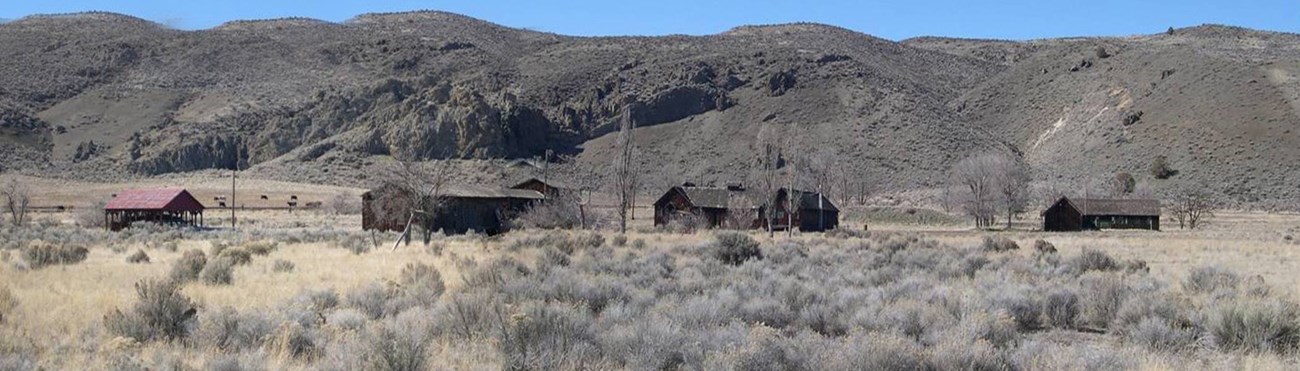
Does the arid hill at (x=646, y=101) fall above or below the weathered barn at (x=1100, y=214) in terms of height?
above

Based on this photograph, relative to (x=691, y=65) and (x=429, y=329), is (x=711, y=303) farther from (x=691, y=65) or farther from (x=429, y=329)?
(x=691, y=65)

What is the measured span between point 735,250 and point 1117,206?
169 feet

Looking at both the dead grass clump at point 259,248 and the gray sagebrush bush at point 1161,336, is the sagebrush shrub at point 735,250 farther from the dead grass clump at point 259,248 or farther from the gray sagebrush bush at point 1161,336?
the gray sagebrush bush at point 1161,336

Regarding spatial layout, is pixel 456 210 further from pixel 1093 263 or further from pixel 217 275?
pixel 1093 263

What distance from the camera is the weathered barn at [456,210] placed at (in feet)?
155

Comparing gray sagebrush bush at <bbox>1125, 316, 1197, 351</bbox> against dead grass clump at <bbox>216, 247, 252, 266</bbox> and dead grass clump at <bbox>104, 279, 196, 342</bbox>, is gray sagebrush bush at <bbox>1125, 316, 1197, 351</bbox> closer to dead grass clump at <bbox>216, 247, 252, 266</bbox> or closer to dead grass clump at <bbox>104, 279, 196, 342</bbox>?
dead grass clump at <bbox>104, 279, 196, 342</bbox>

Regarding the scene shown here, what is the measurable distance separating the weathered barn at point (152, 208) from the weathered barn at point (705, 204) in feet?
88.0

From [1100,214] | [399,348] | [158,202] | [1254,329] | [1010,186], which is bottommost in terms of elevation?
[1254,329]

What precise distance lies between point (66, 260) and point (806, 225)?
157ft

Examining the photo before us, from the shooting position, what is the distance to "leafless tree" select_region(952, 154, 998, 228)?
70688mm

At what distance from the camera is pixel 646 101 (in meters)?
131

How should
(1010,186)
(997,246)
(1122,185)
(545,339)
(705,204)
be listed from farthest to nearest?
(1122,185), (1010,186), (705,204), (997,246), (545,339)

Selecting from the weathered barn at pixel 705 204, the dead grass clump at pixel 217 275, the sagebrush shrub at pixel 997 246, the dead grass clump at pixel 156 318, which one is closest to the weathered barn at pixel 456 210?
the weathered barn at pixel 705 204

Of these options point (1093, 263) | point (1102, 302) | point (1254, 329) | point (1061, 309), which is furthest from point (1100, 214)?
point (1254, 329)
